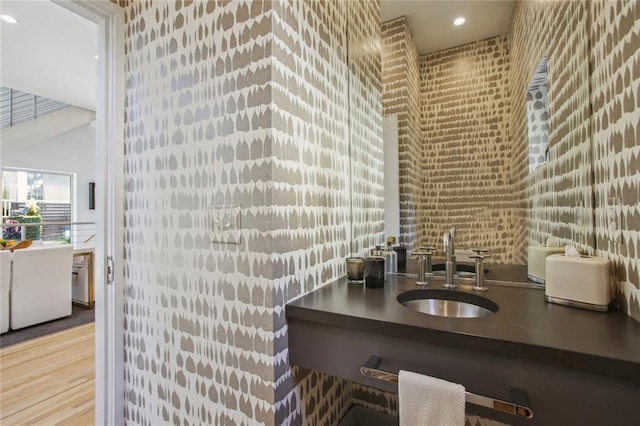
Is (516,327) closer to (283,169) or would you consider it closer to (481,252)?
(481,252)

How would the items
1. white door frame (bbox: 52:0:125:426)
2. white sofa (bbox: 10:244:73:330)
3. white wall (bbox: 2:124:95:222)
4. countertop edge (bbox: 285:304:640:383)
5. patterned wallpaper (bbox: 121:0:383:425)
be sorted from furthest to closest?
1. white wall (bbox: 2:124:95:222)
2. white sofa (bbox: 10:244:73:330)
3. white door frame (bbox: 52:0:125:426)
4. patterned wallpaper (bbox: 121:0:383:425)
5. countertop edge (bbox: 285:304:640:383)

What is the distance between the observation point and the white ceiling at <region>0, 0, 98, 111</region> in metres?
2.75

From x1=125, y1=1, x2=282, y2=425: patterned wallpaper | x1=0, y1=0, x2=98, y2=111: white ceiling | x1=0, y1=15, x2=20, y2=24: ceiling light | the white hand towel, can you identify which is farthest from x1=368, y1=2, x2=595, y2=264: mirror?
x1=0, y1=15, x2=20, y2=24: ceiling light

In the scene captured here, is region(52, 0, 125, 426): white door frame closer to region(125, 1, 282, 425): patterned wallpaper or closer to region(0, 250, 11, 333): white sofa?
region(125, 1, 282, 425): patterned wallpaper

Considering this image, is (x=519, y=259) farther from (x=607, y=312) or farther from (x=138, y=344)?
(x=138, y=344)

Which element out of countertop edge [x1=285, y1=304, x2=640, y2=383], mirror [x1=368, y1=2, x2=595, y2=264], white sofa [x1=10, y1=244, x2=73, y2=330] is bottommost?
white sofa [x1=10, y1=244, x2=73, y2=330]

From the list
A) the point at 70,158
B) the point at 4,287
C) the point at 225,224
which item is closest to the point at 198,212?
the point at 225,224

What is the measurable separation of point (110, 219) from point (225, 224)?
660 mm

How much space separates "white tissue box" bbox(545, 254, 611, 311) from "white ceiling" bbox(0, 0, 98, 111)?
4053mm

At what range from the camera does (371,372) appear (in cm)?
83

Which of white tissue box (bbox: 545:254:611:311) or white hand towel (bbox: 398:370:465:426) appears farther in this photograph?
white tissue box (bbox: 545:254:611:311)

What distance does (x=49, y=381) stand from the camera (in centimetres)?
213

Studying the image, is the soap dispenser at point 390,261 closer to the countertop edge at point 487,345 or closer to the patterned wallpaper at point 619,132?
the countertop edge at point 487,345

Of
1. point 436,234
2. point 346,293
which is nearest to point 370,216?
point 436,234
